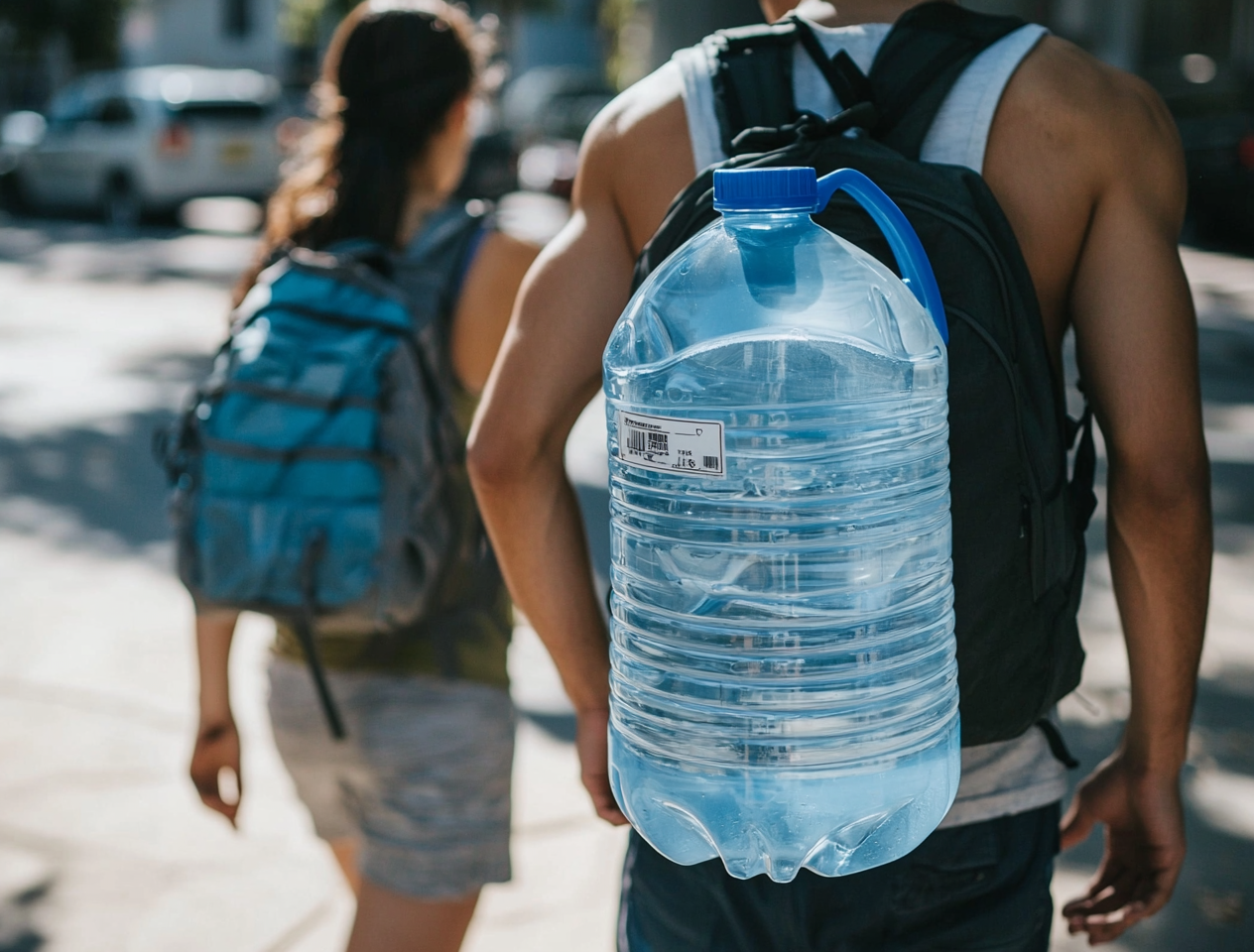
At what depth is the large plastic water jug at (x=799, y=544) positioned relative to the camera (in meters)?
1.52

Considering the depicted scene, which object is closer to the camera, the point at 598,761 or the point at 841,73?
the point at 841,73

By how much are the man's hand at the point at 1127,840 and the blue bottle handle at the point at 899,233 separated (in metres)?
0.81

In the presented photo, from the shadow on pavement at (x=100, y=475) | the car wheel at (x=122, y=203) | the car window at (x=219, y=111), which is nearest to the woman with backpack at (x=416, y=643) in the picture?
the shadow on pavement at (x=100, y=475)

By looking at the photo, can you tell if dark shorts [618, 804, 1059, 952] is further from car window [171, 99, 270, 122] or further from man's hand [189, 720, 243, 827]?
car window [171, 99, 270, 122]

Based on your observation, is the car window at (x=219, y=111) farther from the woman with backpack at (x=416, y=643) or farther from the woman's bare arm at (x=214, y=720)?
the woman's bare arm at (x=214, y=720)

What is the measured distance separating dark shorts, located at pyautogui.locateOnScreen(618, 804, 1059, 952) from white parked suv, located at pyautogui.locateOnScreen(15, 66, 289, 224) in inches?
702

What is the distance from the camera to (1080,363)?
5.81 feet

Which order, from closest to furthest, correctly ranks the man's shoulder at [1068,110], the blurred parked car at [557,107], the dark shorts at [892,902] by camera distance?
1. the man's shoulder at [1068,110]
2. the dark shorts at [892,902]
3. the blurred parked car at [557,107]

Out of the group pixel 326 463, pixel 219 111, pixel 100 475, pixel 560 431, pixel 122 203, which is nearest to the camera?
pixel 560 431

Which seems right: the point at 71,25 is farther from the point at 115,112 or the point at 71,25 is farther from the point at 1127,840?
the point at 1127,840

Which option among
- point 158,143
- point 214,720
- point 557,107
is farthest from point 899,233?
point 557,107

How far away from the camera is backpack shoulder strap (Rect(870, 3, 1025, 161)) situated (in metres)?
1.65

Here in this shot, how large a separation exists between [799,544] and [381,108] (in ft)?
4.58

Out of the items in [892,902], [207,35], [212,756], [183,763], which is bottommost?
[207,35]
